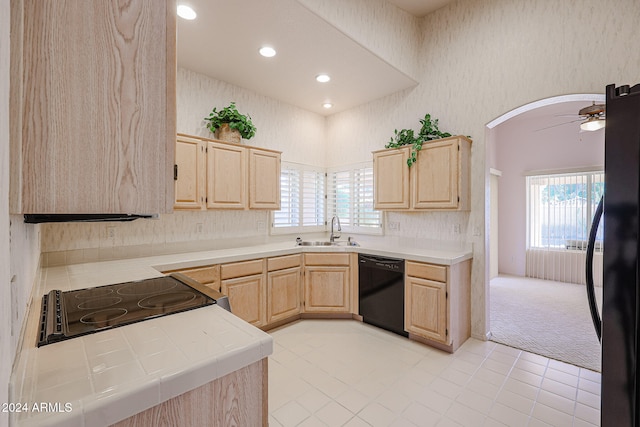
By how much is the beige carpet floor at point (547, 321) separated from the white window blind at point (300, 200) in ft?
8.91

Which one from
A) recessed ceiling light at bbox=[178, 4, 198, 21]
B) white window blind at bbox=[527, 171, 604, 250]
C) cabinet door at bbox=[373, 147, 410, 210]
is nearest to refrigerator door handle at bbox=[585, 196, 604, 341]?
cabinet door at bbox=[373, 147, 410, 210]

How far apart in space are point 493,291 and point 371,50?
4.38m

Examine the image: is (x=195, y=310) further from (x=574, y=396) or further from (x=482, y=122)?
(x=482, y=122)

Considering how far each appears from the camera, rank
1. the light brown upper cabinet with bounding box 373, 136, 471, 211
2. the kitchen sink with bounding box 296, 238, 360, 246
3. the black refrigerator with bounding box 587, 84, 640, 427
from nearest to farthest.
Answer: the black refrigerator with bounding box 587, 84, 640, 427, the light brown upper cabinet with bounding box 373, 136, 471, 211, the kitchen sink with bounding box 296, 238, 360, 246

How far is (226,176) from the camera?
3156mm

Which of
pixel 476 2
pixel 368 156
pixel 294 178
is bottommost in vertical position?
pixel 294 178

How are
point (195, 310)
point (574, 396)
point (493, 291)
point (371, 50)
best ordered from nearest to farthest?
point (195, 310) < point (574, 396) < point (371, 50) < point (493, 291)

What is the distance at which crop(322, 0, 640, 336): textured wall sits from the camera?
237 cm

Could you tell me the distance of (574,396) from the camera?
7.02 feet

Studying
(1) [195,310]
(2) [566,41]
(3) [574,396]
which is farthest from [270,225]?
(2) [566,41]

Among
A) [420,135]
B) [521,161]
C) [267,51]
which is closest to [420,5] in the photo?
[420,135]

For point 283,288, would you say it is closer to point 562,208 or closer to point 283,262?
point 283,262

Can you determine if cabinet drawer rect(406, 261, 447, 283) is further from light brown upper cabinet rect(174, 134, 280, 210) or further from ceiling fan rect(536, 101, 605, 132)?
ceiling fan rect(536, 101, 605, 132)

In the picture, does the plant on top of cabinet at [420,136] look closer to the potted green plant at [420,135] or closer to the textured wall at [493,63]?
the potted green plant at [420,135]
